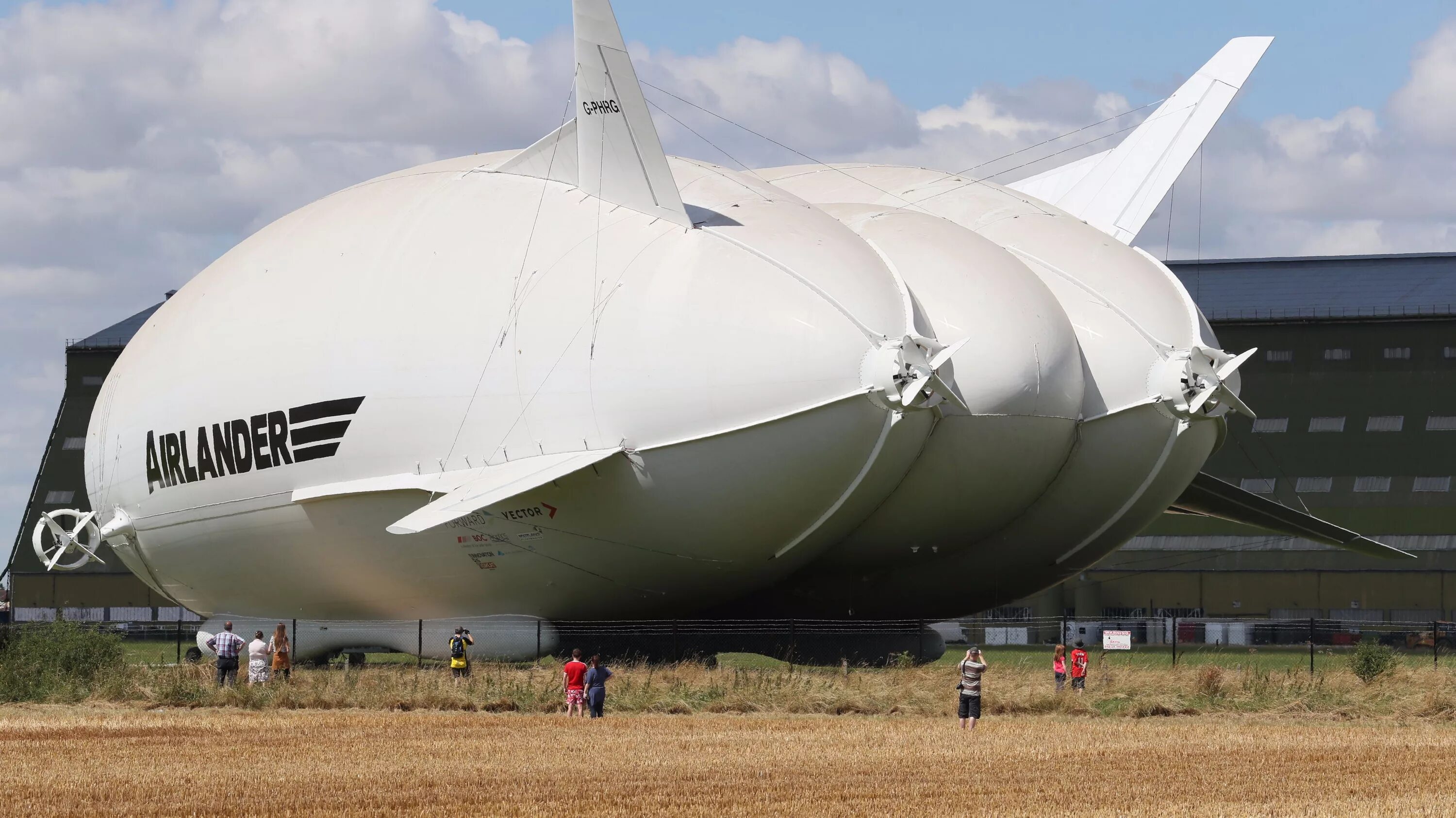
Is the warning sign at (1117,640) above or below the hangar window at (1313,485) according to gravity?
below

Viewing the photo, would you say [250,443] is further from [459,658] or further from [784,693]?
[784,693]

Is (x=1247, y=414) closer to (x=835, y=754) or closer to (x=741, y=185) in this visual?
(x=741, y=185)

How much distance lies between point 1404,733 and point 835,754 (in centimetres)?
849

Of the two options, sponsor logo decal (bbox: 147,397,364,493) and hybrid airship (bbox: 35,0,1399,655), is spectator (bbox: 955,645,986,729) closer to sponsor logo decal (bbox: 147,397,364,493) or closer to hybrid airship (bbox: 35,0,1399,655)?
hybrid airship (bbox: 35,0,1399,655)

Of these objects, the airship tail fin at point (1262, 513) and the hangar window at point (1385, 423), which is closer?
the airship tail fin at point (1262, 513)

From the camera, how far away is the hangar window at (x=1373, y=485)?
62.5 meters

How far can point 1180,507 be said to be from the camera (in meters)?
38.7

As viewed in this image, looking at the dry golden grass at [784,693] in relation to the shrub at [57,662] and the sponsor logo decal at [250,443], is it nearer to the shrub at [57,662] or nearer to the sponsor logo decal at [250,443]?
the shrub at [57,662]

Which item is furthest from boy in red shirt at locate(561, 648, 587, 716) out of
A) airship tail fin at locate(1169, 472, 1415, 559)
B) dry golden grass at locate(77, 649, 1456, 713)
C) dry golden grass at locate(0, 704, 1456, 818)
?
airship tail fin at locate(1169, 472, 1415, 559)

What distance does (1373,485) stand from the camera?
A: 206 feet

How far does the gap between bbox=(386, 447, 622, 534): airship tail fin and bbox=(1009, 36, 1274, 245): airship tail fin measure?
43.8 feet

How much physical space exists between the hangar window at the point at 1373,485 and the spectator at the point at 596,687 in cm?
4261

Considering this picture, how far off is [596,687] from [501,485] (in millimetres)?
3374

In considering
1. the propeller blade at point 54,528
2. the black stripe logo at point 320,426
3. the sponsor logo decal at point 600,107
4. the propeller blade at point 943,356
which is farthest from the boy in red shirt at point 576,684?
the propeller blade at point 54,528
